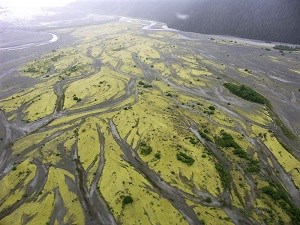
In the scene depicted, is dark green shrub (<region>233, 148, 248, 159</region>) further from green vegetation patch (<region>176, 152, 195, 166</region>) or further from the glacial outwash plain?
green vegetation patch (<region>176, 152, 195, 166</region>)

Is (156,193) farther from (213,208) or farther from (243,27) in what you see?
(243,27)

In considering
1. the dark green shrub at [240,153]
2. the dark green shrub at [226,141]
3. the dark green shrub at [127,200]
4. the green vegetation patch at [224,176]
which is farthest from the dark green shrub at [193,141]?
the dark green shrub at [127,200]

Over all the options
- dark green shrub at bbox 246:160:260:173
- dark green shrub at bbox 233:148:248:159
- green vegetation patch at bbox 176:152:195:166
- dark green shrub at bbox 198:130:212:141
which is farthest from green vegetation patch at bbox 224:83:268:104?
green vegetation patch at bbox 176:152:195:166

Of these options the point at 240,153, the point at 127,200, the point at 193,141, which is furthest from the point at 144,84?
the point at 127,200

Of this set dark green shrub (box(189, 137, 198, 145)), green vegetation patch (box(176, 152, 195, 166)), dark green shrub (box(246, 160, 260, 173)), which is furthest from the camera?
dark green shrub (box(189, 137, 198, 145))

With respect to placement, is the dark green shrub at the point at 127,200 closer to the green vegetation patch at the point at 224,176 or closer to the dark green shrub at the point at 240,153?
the green vegetation patch at the point at 224,176

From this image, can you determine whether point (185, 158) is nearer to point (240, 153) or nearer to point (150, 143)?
point (150, 143)

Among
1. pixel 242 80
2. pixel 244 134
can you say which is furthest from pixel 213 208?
pixel 242 80
